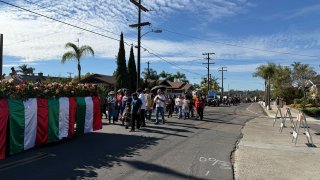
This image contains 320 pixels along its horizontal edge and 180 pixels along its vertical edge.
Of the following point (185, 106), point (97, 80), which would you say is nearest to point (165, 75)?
point (97, 80)

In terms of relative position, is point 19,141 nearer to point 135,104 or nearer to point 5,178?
point 5,178

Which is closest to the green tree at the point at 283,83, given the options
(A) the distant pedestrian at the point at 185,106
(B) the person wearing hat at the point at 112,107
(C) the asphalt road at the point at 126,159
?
(A) the distant pedestrian at the point at 185,106

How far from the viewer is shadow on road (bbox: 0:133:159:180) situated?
862 centimetres

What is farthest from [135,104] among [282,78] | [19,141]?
[282,78]

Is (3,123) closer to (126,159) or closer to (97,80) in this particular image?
(126,159)

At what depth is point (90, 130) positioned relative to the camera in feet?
51.0

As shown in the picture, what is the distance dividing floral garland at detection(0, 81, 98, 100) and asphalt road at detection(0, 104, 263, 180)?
5.02ft

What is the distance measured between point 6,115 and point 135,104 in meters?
7.07

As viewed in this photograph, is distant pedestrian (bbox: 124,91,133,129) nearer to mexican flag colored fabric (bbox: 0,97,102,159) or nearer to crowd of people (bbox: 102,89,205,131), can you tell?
crowd of people (bbox: 102,89,205,131)

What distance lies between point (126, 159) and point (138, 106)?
6769 millimetres

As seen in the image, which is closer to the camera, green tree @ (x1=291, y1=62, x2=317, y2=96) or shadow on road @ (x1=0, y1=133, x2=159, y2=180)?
shadow on road @ (x1=0, y1=133, x2=159, y2=180)

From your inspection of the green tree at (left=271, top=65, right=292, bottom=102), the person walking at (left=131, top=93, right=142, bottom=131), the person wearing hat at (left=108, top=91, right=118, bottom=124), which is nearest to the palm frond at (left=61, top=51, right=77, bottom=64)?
the person wearing hat at (left=108, top=91, right=118, bottom=124)

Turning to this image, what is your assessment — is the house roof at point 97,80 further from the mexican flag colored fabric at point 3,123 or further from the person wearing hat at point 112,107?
the mexican flag colored fabric at point 3,123

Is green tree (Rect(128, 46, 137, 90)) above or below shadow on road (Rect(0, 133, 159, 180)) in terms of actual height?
above
